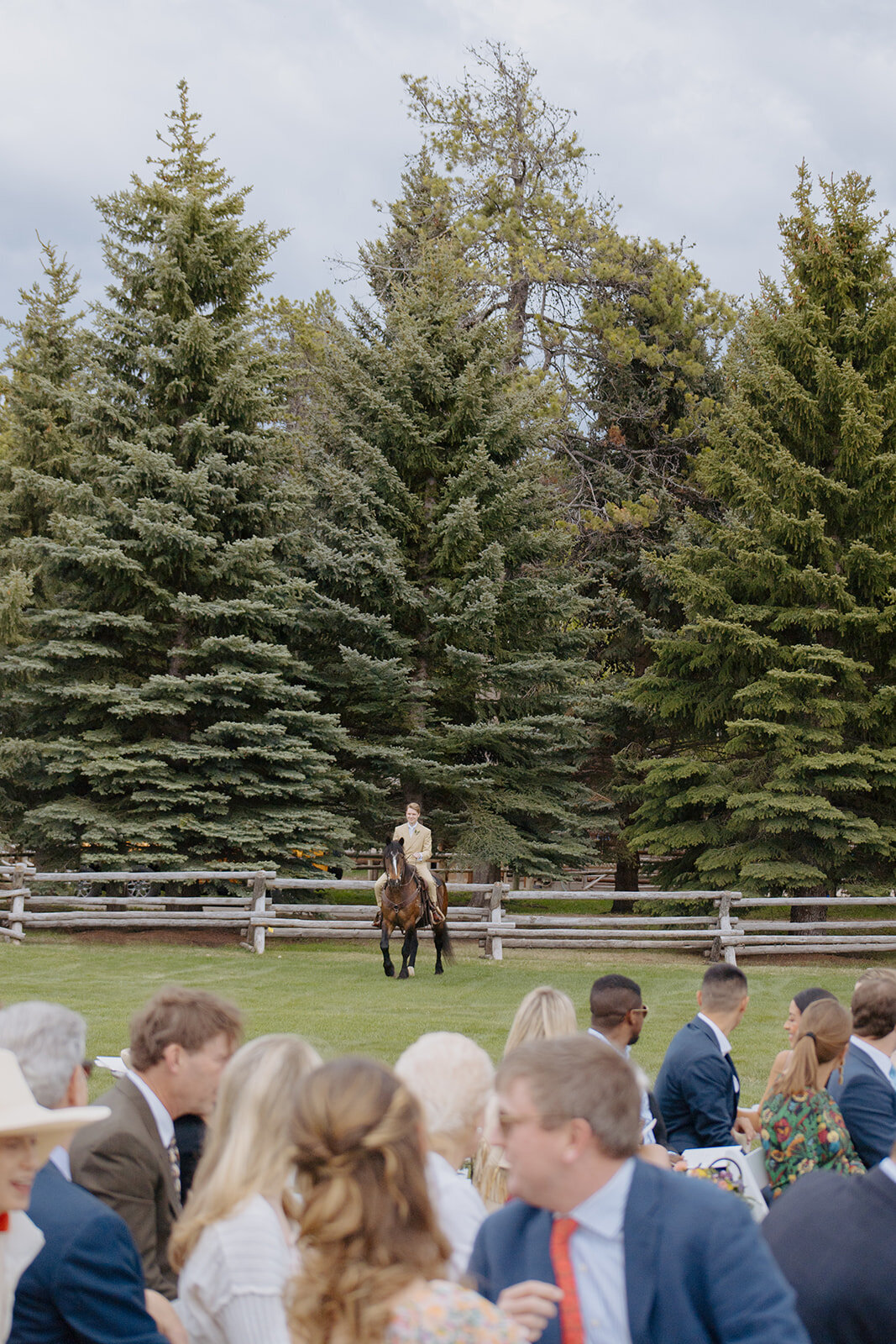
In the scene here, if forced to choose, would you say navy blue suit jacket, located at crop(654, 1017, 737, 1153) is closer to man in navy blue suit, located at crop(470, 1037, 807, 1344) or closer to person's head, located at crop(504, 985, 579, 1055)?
person's head, located at crop(504, 985, 579, 1055)

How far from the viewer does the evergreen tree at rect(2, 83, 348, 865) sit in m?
19.0

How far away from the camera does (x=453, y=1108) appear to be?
9.91ft

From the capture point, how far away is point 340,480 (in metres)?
21.5

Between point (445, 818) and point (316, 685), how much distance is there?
11.4 feet

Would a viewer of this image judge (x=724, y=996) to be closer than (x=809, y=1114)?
No

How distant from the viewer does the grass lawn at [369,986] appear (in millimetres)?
10406

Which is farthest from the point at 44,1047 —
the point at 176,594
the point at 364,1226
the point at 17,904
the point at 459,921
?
the point at 176,594

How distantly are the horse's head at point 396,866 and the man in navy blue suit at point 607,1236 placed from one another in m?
12.1

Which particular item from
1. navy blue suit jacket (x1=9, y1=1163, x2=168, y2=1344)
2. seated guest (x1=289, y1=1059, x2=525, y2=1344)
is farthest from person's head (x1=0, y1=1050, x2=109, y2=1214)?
seated guest (x1=289, y1=1059, x2=525, y2=1344)

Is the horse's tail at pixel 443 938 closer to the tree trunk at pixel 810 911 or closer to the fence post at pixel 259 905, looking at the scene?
the fence post at pixel 259 905

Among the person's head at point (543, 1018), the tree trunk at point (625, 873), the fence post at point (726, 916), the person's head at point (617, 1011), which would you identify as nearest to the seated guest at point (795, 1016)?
the person's head at point (617, 1011)

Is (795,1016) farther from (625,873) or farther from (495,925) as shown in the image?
(625,873)

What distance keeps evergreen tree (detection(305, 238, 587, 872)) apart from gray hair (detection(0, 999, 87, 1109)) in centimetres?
1755

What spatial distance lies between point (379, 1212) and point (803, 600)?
65.3 feet
